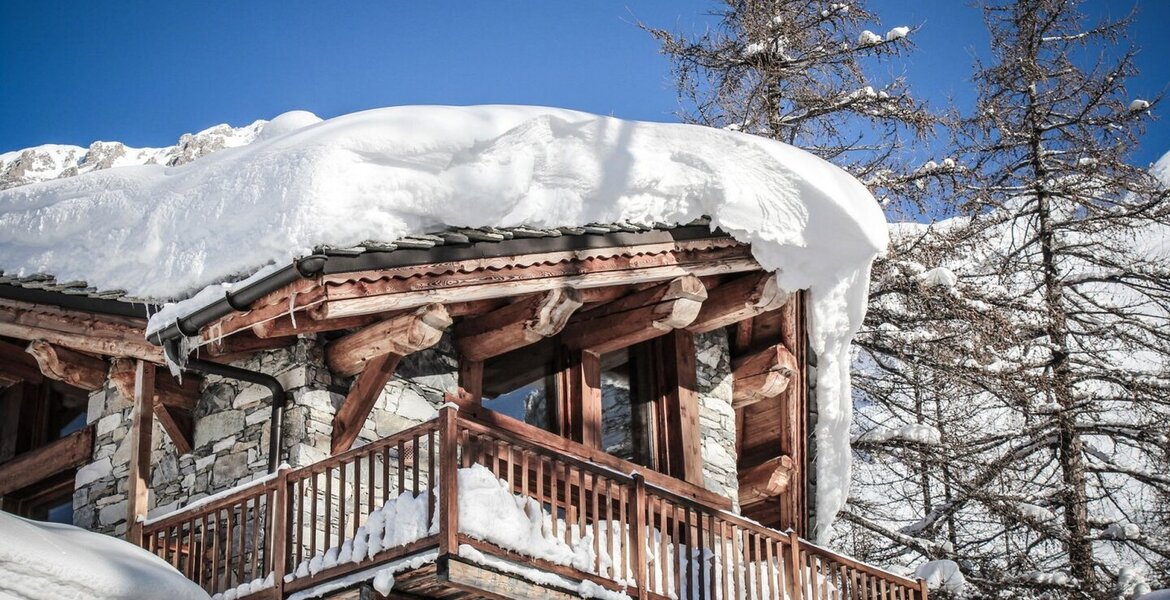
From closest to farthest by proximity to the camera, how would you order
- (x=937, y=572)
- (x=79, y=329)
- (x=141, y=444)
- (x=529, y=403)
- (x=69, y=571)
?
(x=69, y=571), (x=141, y=444), (x=79, y=329), (x=529, y=403), (x=937, y=572)

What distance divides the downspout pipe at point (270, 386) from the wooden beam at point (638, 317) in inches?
110

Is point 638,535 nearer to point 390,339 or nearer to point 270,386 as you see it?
point 390,339

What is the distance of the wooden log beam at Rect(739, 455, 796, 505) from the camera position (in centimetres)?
1295

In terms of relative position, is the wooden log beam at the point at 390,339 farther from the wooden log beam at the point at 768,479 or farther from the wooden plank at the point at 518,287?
the wooden log beam at the point at 768,479

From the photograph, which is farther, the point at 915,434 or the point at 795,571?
the point at 915,434

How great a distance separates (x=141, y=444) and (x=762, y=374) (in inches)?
218

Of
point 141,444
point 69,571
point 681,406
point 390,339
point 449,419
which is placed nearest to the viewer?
point 69,571

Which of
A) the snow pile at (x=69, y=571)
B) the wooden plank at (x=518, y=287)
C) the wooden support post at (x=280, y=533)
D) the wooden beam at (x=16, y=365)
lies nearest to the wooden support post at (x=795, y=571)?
the wooden plank at (x=518, y=287)

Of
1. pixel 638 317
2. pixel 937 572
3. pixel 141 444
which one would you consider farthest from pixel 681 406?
pixel 141 444

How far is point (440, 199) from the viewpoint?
9914mm

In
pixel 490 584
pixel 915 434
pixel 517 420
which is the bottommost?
pixel 490 584

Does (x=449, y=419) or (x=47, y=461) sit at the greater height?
(x=47, y=461)

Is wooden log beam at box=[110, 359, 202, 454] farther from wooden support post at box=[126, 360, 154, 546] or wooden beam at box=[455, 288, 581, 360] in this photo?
wooden beam at box=[455, 288, 581, 360]

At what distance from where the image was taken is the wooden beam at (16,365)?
40.0 feet
